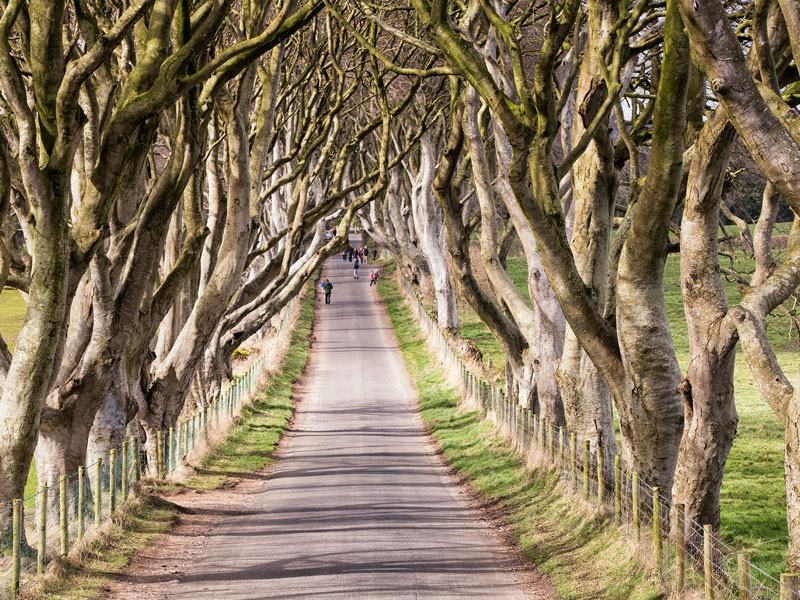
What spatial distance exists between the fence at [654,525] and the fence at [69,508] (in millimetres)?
5673

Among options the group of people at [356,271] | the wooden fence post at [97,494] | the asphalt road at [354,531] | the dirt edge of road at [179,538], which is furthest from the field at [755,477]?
the group of people at [356,271]

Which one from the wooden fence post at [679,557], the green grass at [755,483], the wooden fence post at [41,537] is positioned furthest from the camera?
the green grass at [755,483]

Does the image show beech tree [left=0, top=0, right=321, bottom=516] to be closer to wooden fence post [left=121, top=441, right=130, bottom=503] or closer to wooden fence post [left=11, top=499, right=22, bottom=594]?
wooden fence post [left=11, top=499, right=22, bottom=594]

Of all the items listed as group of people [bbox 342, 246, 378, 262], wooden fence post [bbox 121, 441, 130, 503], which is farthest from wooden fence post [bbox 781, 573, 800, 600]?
group of people [bbox 342, 246, 378, 262]

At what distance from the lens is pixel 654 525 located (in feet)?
30.1

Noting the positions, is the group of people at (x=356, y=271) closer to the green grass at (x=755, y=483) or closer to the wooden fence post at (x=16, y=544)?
the green grass at (x=755, y=483)

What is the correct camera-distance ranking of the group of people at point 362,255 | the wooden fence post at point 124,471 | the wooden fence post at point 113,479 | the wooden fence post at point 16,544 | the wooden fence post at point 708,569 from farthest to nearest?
the group of people at point 362,255 < the wooden fence post at point 124,471 < the wooden fence post at point 113,479 < the wooden fence post at point 16,544 < the wooden fence post at point 708,569

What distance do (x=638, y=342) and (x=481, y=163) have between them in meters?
7.65

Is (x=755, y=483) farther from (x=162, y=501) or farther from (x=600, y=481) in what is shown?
(x=162, y=501)

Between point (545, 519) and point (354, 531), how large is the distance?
2.40 metres

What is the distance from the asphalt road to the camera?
1016cm

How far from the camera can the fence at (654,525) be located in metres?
7.71

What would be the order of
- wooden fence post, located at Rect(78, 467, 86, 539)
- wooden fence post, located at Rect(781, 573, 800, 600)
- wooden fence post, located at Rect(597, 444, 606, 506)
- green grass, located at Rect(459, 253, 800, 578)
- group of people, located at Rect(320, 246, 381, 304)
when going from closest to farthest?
wooden fence post, located at Rect(781, 573, 800, 600) → wooden fence post, located at Rect(78, 467, 86, 539) → wooden fence post, located at Rect(597, 444, 606, 506) → green grass, located at Rect(459, 253, 800, 578) → group of people, located at Rect(320, 246, 381, 304)

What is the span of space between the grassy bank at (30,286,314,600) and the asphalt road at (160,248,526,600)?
0.63m
